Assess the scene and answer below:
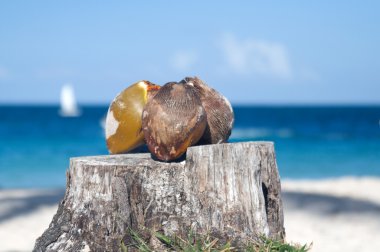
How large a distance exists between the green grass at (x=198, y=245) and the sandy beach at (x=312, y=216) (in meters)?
3.11

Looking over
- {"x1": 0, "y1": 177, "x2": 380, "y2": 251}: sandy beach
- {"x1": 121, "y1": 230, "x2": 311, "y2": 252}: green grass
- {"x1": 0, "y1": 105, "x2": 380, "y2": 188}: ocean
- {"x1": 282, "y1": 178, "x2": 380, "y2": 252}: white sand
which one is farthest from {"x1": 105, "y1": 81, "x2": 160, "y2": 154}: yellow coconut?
{"x1": 0, "y1": 105, "x2": 380, "y2": 188}: ocean

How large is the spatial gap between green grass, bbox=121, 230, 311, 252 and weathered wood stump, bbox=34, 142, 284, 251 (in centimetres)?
5

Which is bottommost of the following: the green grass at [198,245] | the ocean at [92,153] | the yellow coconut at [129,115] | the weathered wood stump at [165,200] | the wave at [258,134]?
the green grass at [198,245]

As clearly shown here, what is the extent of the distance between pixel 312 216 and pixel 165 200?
4.71 m

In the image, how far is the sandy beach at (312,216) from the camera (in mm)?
6582

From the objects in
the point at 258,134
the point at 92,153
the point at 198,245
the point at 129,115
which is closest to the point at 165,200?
the point at 198,245

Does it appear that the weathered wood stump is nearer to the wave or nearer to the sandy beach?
the sandy beach

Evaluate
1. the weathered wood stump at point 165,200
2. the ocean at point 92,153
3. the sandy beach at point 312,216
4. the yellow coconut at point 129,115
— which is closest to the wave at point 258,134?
the ocean at point 92,153

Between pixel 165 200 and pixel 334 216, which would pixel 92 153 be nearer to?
pixel 334 216

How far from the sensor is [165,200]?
3.44 meters

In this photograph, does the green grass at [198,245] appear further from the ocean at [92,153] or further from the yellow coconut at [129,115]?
the ocean at [92,153]

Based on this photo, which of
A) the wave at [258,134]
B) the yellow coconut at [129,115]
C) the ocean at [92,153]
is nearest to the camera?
the yellow coconut at [129,115]

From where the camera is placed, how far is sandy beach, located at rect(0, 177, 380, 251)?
6.58m

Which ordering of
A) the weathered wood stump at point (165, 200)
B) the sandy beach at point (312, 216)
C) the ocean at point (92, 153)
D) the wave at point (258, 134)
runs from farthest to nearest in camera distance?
the wave at point (258, 134) → the ocean at point (92, 153) → the sandy beach at point (312, 216) → the weathered wood stump at point (165, 200)
